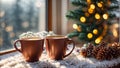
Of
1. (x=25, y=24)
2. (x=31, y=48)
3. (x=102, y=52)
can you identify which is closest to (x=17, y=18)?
(x=25, y=24)

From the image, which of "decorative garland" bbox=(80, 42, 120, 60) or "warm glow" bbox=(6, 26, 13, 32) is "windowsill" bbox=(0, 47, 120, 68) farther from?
"warm glow" bbox=(6, 26, 13, 32)

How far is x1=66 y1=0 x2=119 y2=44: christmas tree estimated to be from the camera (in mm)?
1338

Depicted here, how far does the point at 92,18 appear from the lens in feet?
4.50

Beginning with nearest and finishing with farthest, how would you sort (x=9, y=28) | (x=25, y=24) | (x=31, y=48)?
(x=31, y=48) < (x=9, y=28) < (x=25, y=24)

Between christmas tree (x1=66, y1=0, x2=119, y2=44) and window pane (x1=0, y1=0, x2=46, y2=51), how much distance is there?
28 centimetres

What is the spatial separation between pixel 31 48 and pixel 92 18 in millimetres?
665

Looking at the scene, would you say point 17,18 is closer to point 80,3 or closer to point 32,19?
point 32,19

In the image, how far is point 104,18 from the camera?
132 centimetres

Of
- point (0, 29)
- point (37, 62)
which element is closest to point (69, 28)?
point (0, 29)

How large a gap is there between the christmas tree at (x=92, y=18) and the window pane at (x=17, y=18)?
11.0 inches

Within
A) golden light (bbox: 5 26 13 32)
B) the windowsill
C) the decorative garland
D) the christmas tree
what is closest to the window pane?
golden light (bbox: 5 26 13 32)

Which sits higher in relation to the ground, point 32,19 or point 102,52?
point 32,19

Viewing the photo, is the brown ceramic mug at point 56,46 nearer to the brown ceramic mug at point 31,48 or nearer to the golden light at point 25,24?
the brown ceramic mug at point 31,48

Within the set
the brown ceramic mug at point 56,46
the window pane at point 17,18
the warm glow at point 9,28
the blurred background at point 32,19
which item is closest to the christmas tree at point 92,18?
the blurred background at point 32,19
